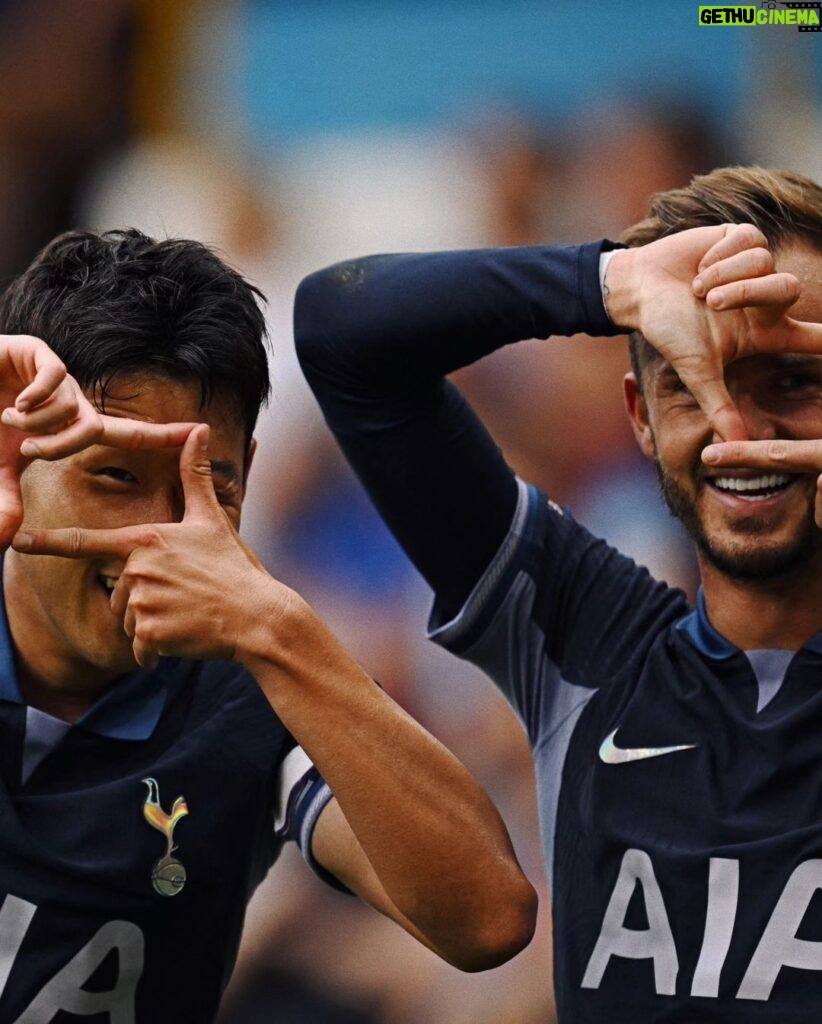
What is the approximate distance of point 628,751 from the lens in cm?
212

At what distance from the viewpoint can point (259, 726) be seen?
7.18 ft

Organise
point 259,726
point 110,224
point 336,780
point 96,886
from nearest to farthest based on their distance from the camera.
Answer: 1. point 336,780
2. point 96,886
3. point 259,726
4. point 110,224

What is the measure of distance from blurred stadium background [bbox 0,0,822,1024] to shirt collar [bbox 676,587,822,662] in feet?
5.82

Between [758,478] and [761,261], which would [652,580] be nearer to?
[758,478]

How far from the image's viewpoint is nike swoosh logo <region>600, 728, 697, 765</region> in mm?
2094

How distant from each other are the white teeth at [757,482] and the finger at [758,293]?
9.5 inches

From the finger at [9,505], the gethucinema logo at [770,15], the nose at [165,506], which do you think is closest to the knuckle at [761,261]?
the nose at [165,506]

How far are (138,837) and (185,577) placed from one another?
0.39 m

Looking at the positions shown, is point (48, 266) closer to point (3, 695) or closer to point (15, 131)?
point (3, 695)

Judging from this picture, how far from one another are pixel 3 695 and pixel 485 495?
0.68 meters

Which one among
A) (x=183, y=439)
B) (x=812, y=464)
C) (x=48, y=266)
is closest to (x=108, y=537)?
(x=183, y=439)

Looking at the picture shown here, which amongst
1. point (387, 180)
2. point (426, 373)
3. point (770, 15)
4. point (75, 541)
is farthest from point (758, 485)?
point (387, 180)

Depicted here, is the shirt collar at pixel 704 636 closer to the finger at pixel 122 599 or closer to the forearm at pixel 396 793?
the forearm at pixel 396 793

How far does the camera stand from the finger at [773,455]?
1.90 metres
